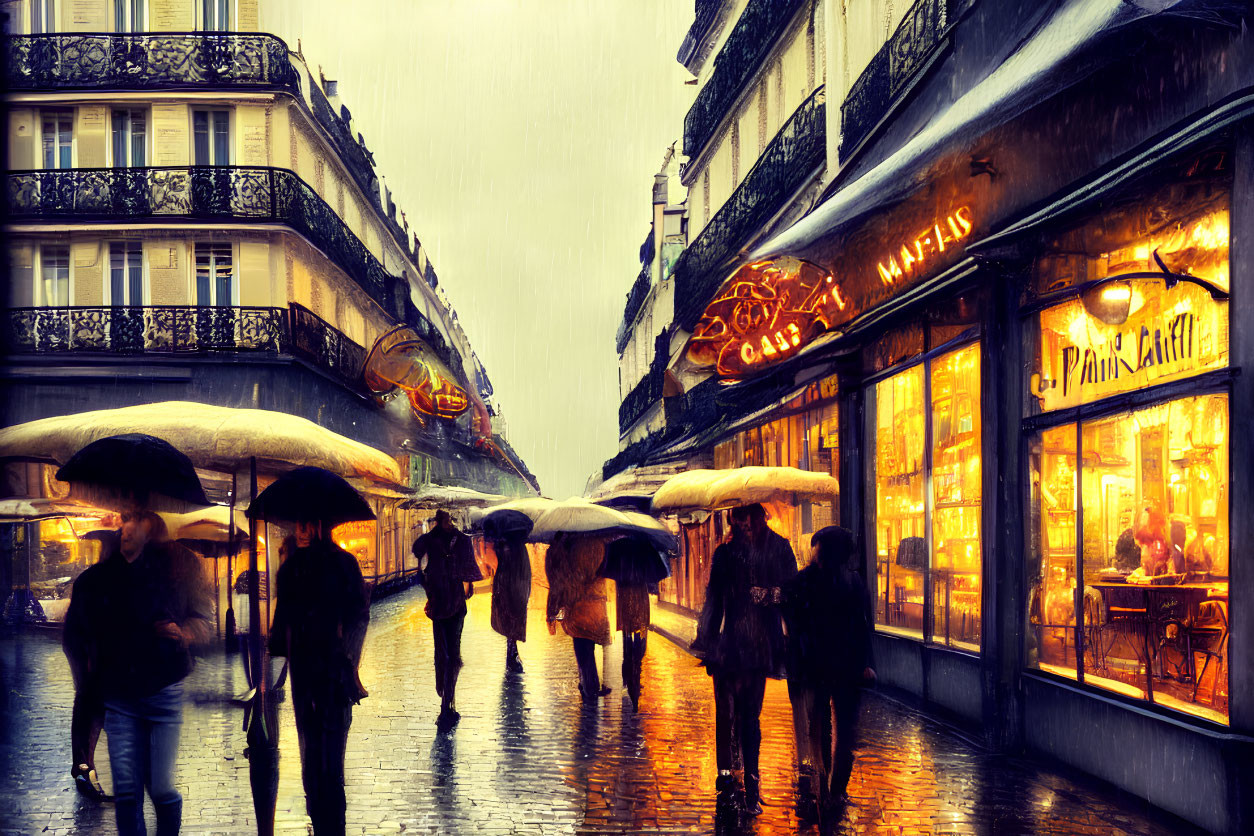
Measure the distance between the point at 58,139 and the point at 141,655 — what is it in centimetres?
2542

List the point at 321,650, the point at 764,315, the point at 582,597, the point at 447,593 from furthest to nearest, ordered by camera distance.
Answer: the point at 764,315 < the point at 582,597 < the point at 447,593 < the point at 321,650

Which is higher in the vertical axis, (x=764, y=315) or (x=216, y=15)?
(x=216, y=15)

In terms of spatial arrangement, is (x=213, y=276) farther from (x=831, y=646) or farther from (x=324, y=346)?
(x=831, y=646)

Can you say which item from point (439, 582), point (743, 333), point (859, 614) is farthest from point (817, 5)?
point (859, 614)

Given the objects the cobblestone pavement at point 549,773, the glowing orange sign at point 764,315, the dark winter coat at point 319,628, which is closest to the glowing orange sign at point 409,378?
the glowing orange sign at point 764,315

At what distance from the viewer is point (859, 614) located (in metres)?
7.23

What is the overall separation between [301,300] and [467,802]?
2296 cm

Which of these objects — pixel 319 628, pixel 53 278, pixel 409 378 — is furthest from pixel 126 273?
pixel 319 628

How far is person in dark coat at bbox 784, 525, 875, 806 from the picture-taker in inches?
283

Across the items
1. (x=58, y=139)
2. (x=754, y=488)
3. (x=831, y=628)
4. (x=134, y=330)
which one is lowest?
(x=831, y=628)

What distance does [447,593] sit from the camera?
11.7 meters

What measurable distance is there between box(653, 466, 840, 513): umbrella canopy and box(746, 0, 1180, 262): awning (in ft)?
7.68

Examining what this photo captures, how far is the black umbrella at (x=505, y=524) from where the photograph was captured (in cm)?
1448

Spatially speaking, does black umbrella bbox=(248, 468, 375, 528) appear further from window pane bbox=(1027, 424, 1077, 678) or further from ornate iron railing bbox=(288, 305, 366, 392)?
ornate iron railing bbox=(288, 305, 366, 392)
